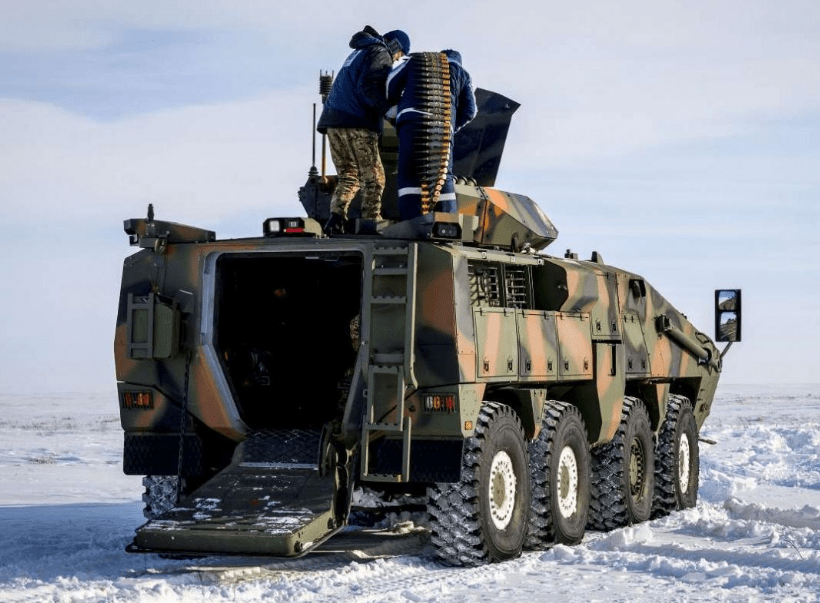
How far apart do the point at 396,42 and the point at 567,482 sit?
13.7ft

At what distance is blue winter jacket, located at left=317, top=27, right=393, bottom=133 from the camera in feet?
41.8

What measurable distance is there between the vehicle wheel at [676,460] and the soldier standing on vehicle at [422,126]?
15.7ft

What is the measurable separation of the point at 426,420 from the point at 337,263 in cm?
236

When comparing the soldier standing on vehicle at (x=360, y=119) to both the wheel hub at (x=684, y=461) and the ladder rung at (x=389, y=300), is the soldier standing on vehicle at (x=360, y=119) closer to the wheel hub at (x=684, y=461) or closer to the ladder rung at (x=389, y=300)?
the ladder rung at (x=389, y=300)

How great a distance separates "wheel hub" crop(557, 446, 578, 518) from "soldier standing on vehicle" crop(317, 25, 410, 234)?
2718mm

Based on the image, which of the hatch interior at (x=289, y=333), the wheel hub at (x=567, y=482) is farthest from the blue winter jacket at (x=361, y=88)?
the wheel hub at (x=567, y=482)

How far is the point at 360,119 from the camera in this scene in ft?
43.0

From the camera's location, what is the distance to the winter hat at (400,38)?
13078 mm

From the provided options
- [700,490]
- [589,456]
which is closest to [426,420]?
[589,456]

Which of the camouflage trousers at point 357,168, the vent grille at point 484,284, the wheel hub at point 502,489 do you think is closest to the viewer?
the wheel hub at point 502,489

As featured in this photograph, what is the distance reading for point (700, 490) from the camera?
1894 cm

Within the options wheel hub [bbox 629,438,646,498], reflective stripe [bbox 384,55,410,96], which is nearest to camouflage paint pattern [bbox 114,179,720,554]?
wheel hub [bbox 629,438,646,498]

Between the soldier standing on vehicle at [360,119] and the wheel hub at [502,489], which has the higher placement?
the soldier standing on vehicle at [360,119]

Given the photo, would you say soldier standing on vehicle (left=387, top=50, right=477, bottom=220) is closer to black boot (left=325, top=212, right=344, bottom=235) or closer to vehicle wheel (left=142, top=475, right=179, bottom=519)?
black boot (left=325, top=212, right=344, bottom=235)
